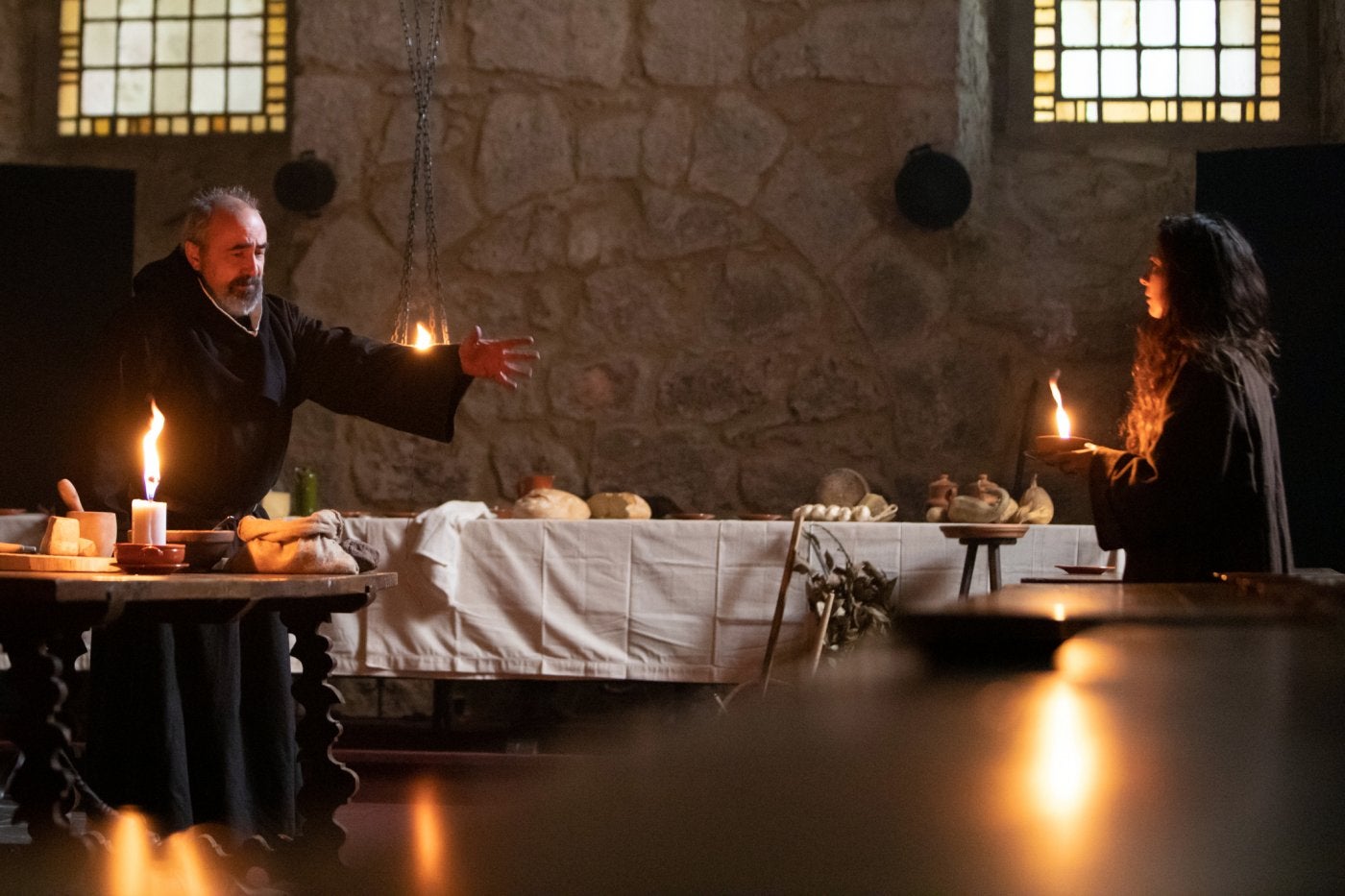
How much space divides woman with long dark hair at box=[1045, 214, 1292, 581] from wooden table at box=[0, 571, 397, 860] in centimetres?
147

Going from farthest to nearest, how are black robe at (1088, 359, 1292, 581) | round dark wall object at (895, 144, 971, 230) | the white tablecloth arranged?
round dark wall object at (895, 144, 971, 230), the white tablecloth, black robe at (1088, 359, 1292, 581)

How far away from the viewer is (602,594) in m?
4.39

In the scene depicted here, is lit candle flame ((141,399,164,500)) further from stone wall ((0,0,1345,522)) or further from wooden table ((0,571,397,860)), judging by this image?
stone wall ((0,0,1345,522))

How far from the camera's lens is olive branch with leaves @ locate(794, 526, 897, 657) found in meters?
4.30

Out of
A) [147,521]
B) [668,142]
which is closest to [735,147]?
[668,142]

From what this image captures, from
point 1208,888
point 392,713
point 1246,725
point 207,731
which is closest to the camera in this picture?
point 1208,888

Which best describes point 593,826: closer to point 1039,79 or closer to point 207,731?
point 207,731

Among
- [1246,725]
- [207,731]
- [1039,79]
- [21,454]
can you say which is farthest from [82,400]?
[1039,79]

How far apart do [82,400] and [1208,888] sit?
9.51 feet

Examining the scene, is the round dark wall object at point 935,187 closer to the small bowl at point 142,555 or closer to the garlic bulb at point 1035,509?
the garlic bulb at point 1035,509

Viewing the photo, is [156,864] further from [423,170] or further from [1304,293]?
[1304,293]

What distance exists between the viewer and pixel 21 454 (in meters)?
5.87

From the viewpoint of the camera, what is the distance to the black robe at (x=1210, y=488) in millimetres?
2809

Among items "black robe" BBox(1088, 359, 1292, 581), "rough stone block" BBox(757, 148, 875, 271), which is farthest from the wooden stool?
"rough stone block" BBox(757, 148, 875, 271)
